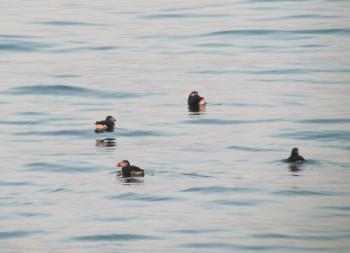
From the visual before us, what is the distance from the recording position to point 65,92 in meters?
36.0

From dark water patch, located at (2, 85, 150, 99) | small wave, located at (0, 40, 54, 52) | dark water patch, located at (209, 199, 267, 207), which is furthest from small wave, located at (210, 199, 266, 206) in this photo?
small wave, located at (0, 40, 54, 52)

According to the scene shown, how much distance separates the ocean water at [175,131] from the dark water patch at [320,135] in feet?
0.22

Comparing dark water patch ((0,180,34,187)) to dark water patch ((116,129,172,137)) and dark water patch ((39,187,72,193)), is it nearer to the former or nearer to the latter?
dark water patch ((39,187,72,193))

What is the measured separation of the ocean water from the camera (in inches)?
851

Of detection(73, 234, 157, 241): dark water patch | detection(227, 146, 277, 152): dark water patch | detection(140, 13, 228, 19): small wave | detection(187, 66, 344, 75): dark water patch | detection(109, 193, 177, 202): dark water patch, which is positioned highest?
detection(140, 13, 228, 19): small wave

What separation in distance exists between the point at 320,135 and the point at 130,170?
19.8 ft

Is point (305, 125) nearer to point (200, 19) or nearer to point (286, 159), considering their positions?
point (286, 159)

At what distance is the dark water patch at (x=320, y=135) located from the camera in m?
28.9

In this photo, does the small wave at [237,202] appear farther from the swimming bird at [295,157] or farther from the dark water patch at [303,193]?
the swimming bird at [295,157]

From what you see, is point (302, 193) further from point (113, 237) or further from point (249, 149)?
point (249, 149)

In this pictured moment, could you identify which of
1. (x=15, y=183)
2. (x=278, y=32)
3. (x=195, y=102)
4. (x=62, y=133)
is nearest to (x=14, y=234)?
(x=15, y=183)

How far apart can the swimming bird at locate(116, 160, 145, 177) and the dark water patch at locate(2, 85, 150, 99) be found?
996 cm

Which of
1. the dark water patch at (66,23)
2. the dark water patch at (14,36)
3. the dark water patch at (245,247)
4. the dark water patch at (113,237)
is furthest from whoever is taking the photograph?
the dark water patch at (66,23)

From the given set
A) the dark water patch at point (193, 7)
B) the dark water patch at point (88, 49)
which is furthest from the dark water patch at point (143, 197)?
the dark water patch at point (193, 7)
